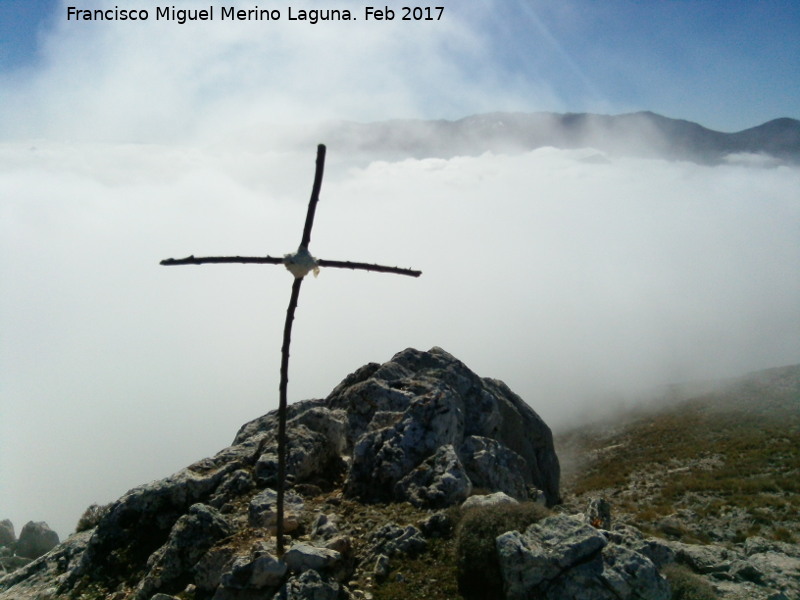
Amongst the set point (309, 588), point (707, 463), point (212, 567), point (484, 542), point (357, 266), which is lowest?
point (707, 463)

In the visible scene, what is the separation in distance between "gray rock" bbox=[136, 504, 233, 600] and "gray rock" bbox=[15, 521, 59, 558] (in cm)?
2221

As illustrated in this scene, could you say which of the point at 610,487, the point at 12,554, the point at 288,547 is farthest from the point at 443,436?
the point at 610,487

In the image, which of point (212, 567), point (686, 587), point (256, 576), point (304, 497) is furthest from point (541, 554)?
point (304, 497)

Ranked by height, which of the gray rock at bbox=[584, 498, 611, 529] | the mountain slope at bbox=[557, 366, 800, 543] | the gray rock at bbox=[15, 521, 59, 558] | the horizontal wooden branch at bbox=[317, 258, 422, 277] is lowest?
the mountain slope at bbox=[557, 366, 800, 543]

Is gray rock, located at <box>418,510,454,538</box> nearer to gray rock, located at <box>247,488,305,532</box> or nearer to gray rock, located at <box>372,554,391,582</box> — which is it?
gray rock, located at <box>372,554,391,582</box>

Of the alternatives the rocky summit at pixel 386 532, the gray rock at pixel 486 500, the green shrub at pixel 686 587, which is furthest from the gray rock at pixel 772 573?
the gray rock at pixel 486 500

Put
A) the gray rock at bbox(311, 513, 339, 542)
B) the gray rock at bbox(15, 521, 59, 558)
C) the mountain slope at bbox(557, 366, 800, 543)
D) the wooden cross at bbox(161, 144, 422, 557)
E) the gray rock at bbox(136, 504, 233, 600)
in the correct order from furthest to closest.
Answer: the mountain slope at bbox(557, 366, 800, 543) → the gray rock at bbox(15, 521, 59, 558) → the gray rock at bbox(311, 513, 339, 542) → the gray rock at bbox(136, 504, 233, 600) → the wooden cross at bbox(161, 144, 422, 557)

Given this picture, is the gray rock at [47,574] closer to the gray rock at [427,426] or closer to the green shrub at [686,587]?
the gray rock at [427,426]

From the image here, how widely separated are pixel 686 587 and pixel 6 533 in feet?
134

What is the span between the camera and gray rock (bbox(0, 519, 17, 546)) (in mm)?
36378

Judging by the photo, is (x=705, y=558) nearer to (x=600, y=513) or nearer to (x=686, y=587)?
(x=600, y=513)

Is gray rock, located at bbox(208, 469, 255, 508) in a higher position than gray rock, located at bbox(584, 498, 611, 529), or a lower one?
higher

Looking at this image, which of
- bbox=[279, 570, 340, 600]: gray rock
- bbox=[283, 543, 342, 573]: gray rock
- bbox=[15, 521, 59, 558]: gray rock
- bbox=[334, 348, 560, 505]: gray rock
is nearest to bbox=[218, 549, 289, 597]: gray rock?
bbox=[283, 543, 342, 573]: gray rock

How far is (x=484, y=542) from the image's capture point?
45.6 ft
